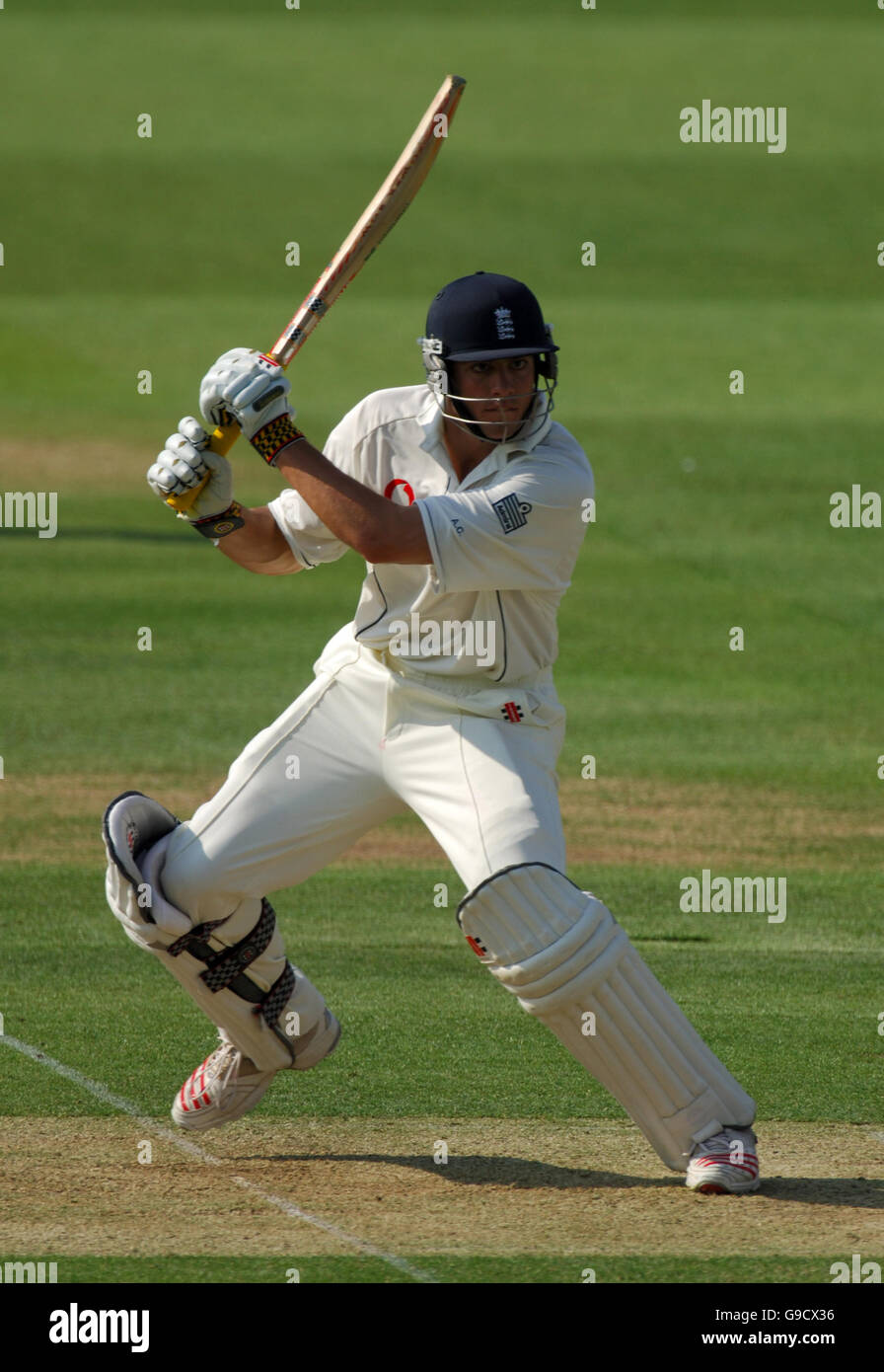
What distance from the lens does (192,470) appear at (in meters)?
5.20

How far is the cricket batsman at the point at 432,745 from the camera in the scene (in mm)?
4840

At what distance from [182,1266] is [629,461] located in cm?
1431

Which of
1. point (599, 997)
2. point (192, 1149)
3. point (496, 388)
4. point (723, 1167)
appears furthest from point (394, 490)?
point (723, 1167)

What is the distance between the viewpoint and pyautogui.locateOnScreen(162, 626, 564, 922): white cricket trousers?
5.06 meters

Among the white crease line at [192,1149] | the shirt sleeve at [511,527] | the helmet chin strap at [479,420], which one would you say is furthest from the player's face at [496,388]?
the white crease line at [192,1149]

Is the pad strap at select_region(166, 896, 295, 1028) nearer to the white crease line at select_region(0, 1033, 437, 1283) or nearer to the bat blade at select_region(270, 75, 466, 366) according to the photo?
the white crease line at select_region(0, 1033, 437, 1283)

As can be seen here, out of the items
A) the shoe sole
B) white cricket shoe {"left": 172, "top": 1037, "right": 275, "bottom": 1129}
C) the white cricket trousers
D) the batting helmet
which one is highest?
the batting helmet

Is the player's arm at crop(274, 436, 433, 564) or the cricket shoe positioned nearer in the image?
the player's arm at crop(274, 436, 433, 564)

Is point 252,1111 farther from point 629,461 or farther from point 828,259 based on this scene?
point 828,259

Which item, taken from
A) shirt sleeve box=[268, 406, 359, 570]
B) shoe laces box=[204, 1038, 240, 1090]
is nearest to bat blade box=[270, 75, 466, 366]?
shirt sleeve box=[268, 406, 359, 570]

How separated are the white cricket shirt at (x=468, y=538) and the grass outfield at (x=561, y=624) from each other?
1.33m

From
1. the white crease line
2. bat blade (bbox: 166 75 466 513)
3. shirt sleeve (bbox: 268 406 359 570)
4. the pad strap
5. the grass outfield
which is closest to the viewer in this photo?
the white crease line

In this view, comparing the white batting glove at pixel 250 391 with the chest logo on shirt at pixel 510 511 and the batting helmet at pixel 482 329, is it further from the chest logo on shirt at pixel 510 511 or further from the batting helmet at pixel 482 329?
the chest logo on shirt at pixel 510 511

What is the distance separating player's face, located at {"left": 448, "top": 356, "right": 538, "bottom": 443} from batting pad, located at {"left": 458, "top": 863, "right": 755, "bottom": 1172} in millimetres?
1183
